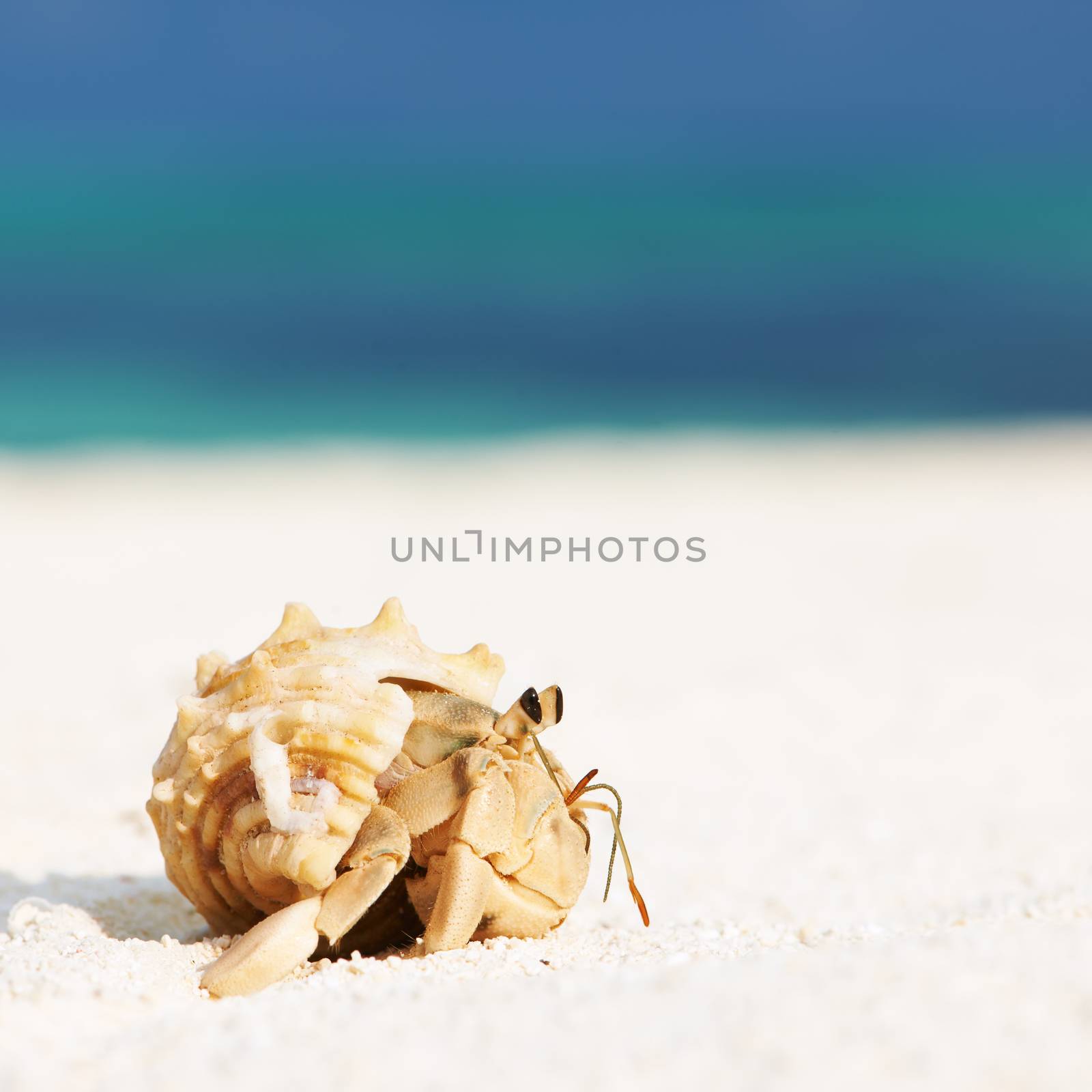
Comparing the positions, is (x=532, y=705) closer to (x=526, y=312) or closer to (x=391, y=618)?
(x=391, y=618)

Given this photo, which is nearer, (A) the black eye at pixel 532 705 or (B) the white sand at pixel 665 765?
(B) the white sand at pixel 665 765

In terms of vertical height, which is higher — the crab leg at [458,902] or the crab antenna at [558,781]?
the crab antenna at [558,781]

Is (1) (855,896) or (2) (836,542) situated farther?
(2) (836,542)

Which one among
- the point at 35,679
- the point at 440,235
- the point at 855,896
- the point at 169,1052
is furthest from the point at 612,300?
the point at 169,1052

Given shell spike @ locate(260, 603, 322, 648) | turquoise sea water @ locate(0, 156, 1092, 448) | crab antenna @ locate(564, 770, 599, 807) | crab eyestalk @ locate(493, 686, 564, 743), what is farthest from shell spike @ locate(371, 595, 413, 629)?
turquoise sea water @ locate(0, 156, 1092, 448)

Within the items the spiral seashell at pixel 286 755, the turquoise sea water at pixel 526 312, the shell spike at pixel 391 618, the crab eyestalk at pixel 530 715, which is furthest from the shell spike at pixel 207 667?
the turquoise sea water at pixel 526 312

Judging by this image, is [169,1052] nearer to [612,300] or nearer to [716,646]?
[716,646]

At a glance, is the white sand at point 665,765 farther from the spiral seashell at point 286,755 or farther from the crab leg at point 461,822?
the spiral seashell at point 286,755
